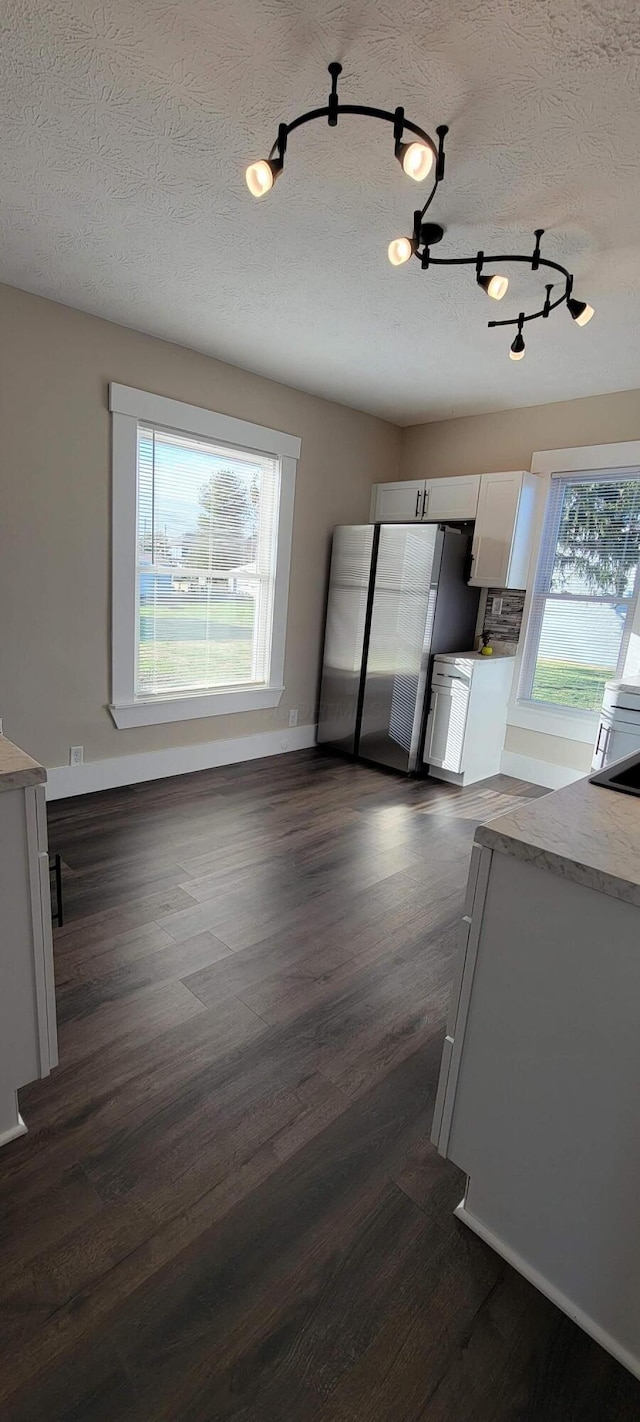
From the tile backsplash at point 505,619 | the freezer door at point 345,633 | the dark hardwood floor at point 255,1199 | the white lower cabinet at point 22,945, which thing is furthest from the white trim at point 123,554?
the tile backsplash at point 505,619

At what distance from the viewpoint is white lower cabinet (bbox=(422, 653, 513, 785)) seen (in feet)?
13.4

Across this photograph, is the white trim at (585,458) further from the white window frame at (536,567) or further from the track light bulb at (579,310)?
the track light bulb at (579,310)

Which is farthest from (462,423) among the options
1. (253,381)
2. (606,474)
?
(253,381)

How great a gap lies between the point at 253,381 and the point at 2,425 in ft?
5.61

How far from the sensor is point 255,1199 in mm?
1327

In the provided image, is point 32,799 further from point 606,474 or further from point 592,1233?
point 606,474

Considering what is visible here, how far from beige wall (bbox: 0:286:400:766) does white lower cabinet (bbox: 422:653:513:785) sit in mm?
1778

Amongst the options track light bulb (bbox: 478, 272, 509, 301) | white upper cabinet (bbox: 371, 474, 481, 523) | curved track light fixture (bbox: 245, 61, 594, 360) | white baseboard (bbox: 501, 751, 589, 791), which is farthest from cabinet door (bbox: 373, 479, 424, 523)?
track light bulb (bbox: 478, 272, 509, 301)

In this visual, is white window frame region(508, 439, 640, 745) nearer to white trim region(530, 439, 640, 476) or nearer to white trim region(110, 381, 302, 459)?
white trim region(530, 439, 640, 476)

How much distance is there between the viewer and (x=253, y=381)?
156 inches

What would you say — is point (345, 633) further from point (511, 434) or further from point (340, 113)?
point (340, 113)

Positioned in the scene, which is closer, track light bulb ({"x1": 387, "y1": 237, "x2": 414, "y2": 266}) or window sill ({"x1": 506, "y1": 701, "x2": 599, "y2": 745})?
track light bulb ({"x1": 387, "y1": 237, "x2": 414, "y2": 266})

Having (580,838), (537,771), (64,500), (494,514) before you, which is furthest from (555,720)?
(64,500)

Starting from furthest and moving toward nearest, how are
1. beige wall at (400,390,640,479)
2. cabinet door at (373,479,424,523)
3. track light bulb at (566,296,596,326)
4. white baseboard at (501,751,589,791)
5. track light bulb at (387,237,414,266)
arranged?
cabinet door at (373,479,424,523)
white baseboard at (501,751,589,791)
beige wall at (400,390,640,479)
track light bulb at (566,296,596,326)
track light bulb at (387,237,414,266)
